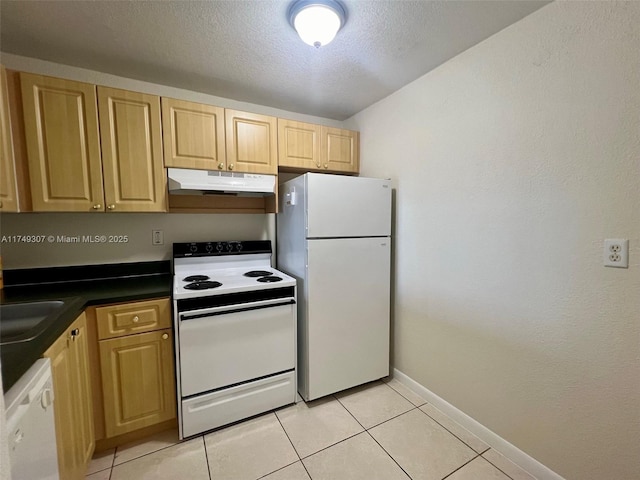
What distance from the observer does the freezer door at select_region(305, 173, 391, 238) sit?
1947 millimetres

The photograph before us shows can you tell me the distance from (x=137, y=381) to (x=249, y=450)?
2.51 feet

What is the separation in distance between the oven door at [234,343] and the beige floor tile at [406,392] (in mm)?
887

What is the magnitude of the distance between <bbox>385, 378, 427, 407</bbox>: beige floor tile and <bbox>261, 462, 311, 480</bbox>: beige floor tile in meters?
0.96

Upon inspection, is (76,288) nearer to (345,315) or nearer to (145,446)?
(145,446)

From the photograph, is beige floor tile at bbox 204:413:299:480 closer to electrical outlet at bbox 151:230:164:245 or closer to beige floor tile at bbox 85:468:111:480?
beige floor tile at bbox 85:468:111:480

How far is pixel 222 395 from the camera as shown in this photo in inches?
70.3

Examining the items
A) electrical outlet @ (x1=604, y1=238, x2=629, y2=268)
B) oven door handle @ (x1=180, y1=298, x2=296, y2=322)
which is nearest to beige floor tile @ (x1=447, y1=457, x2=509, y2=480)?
electrical outlet @ (x1=604, y1=238, x2=629, y2=268)

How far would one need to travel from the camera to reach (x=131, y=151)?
1.79 meters

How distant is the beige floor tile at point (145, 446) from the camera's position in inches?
63.4

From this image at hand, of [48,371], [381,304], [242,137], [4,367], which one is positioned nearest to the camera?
[4,367]

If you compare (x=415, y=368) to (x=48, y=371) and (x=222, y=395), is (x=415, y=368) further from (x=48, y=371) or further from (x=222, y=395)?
(x=48, y=371)

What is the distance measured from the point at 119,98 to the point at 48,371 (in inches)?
60.5

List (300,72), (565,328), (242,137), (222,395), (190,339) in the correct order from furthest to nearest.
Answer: (242,137) → (300,72) → (222,395) → (190,339) → (565,328)

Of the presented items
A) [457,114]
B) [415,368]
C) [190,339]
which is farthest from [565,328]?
[190,339]
